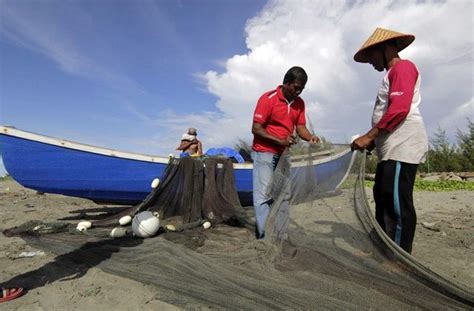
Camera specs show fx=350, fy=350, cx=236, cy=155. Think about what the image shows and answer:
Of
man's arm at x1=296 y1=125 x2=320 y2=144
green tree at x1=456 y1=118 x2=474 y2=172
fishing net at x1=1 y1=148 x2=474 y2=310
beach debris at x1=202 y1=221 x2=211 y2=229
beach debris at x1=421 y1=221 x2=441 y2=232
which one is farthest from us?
green tree at x1=456 y1=118 x2=474 y2=172

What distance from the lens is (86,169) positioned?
607 centimetres

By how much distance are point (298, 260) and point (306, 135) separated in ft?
5.25

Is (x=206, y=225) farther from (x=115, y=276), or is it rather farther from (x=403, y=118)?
(x=403, y=118)

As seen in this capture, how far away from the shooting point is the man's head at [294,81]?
3.62m

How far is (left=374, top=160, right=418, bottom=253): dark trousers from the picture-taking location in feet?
8.97

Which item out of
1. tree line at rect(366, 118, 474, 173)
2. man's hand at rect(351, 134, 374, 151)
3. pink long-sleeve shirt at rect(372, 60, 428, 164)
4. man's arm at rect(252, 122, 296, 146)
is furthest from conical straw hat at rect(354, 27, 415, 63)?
tree line at rect(366, 118, 474, 173)

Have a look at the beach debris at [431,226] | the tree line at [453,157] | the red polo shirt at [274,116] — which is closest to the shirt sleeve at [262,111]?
the red polo shirt at [274,116]

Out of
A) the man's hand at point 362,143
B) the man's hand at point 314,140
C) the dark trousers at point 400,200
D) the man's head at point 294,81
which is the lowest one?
the dark trousers at point 400,200

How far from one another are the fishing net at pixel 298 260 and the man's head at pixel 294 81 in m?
0.68

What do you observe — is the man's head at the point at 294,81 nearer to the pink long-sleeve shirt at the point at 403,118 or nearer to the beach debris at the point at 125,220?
the pink long-sleeve shirt at the point at 403,118

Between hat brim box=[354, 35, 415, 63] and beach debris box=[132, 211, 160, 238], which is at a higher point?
hat brim box=[354, 35, 415, 63]

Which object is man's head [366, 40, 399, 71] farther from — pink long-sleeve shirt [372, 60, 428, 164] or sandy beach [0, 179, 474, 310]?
sandy beach [0, 179, 474, 310]

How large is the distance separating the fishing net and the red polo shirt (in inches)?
11.7

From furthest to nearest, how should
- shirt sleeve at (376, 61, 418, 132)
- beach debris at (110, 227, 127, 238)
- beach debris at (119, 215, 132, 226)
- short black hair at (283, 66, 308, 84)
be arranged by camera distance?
1. beach debris at (119, 215, 132, 226)
2. beach debris at (110, 227, 127, 238)
3. short black hair at (283, 66, 308, 84)
4. shirt sleeve at (376, 61, 418, 132)
